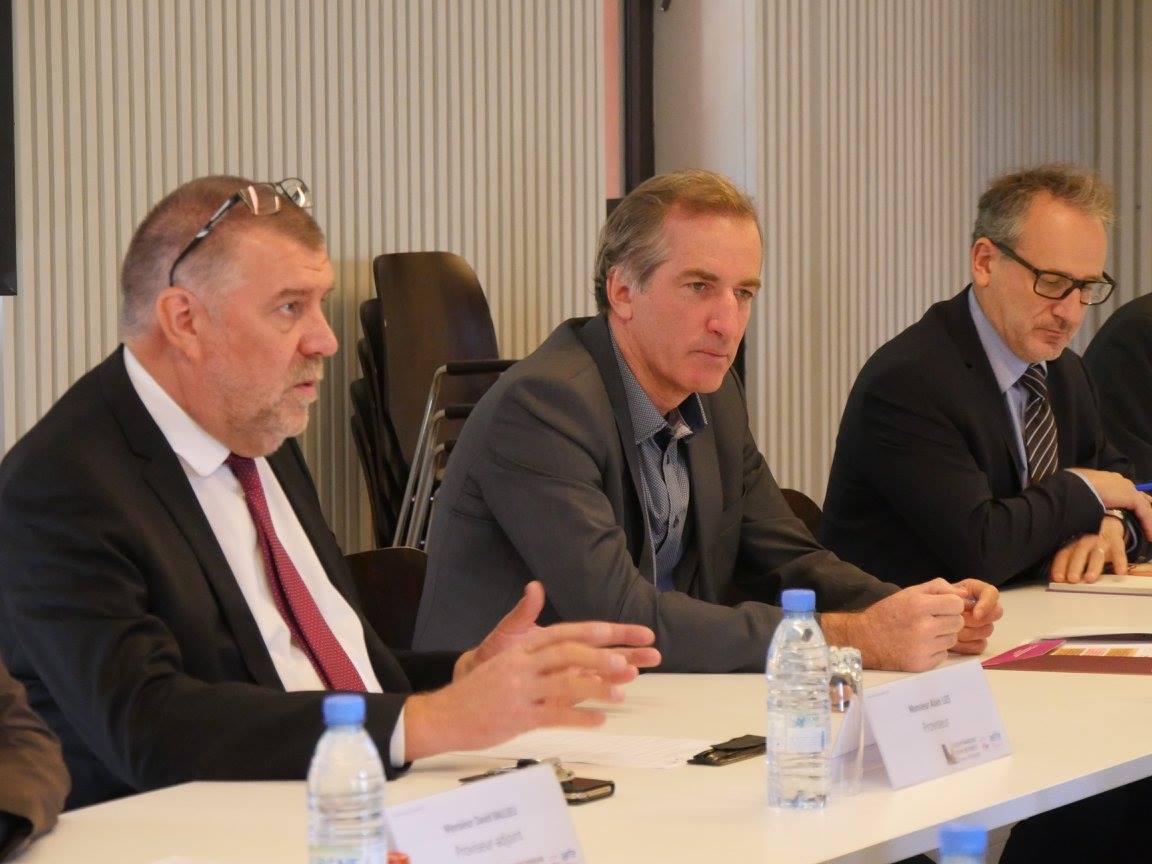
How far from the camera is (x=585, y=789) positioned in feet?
5.88

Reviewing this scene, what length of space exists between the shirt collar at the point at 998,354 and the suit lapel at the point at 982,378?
0.01m

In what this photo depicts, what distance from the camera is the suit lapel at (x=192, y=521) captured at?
6.94ft

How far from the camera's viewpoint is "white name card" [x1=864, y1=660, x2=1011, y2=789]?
186 centimetres

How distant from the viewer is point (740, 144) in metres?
6.76

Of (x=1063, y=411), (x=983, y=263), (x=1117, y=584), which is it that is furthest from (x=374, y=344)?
(x=1117, y=584)

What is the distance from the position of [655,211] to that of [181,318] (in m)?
1.05

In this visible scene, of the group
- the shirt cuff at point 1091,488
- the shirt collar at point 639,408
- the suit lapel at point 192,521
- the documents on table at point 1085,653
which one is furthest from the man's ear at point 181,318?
the shirt cuff at point 1091,488

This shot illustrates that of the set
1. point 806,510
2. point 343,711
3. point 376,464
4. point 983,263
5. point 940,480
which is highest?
point 983,263

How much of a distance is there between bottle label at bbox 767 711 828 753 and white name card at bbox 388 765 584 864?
358mm

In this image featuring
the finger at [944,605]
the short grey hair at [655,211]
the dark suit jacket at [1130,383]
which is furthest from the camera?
the dark suit jacket at [1130,383]

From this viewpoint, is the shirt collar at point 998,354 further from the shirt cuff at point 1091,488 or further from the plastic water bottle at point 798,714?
the plastic water bottle at point 798,714

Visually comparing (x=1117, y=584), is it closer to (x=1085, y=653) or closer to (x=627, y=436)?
(x=1085, y=653)

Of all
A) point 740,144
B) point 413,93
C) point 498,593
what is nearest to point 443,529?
point 498,593

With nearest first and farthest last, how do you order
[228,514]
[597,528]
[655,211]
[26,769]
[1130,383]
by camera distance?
[26,769] < [228,514] < [597,528] < [655,211] < [1130,383]
